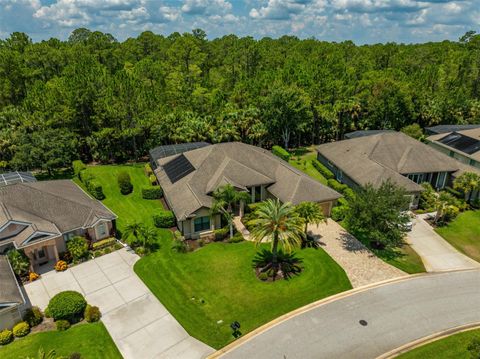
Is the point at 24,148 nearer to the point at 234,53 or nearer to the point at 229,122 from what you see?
the point at 229,122

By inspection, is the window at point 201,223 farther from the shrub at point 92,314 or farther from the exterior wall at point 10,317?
the exterior wall at point 10,317

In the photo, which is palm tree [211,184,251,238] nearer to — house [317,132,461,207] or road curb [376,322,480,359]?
house [317,132,461,207]

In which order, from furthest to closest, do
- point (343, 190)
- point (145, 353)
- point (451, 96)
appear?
1. point (451, 96)
2. point (343, 190)
3. point (145, 353)

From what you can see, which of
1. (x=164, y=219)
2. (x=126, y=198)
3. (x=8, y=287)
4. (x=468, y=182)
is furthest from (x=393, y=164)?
(x=8, y=287)

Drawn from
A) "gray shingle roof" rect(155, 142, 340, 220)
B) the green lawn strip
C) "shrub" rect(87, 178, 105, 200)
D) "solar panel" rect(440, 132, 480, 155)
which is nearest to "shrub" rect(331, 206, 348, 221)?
"gray shingle roof" rect(155, 142, 340, 220)

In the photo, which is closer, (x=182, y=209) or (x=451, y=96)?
(x=182, y=209)

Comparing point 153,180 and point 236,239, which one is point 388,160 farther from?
point 153,180

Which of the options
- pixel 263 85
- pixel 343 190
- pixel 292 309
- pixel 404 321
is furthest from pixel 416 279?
pixel 263 85
